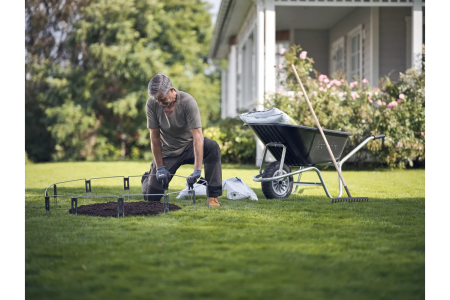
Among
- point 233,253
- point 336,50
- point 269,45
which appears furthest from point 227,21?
point 233,253

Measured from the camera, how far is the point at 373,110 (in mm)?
8836

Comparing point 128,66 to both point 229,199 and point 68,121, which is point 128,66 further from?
point 229,199

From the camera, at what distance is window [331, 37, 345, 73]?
41.7 feet

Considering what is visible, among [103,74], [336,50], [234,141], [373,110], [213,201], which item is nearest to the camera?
[213,201]

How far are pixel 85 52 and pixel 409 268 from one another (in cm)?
1483

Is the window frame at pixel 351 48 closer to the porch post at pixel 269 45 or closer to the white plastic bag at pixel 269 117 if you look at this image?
the porch post at pixel 269 45

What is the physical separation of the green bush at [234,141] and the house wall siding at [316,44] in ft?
13.0

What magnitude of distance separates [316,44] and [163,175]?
10.00 meters

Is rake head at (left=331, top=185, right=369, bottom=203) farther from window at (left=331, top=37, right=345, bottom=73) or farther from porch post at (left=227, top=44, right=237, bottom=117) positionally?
porch post at (left=227, top=44, right=237, bottom=117)

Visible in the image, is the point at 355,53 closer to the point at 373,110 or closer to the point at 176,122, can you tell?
the point at 373,110

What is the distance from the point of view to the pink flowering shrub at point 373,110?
28.2ft

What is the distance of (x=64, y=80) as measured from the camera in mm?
15625
